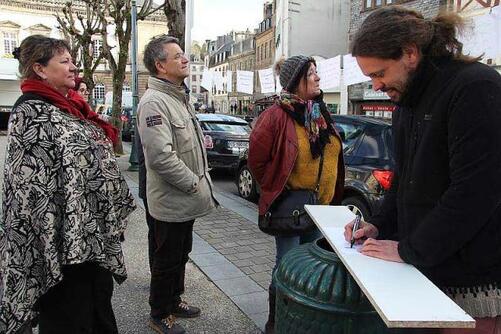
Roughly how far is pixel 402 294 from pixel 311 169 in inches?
65.8

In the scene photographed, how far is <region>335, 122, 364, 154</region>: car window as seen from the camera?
5.66m

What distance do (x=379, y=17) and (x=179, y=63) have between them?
1.80 metres

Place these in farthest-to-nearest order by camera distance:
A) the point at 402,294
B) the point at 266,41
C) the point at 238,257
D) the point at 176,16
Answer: the point at 266,41 < the point at 176,16 < the point at 238,257 < the point at 402,294

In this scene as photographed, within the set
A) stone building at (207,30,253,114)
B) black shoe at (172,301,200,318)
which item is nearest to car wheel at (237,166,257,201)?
black shoe at (172,301,200,318)

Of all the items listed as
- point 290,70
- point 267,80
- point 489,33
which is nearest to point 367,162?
point 290,70

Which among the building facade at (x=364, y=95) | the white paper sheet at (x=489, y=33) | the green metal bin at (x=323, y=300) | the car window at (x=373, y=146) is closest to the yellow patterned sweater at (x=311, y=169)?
the green metal bin at (x=323, y=300)

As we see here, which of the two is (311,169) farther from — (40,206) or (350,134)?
(350,134)

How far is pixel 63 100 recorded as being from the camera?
2318mm

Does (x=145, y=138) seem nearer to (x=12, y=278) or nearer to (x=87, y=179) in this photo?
(x=87, y=179)

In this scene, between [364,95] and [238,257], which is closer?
[238,257]

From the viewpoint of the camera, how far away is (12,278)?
2.19 m

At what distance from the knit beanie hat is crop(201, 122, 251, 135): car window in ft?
23.9

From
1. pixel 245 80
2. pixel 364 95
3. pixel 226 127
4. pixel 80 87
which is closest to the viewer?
pixel 80 87

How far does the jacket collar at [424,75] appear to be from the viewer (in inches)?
61.4
